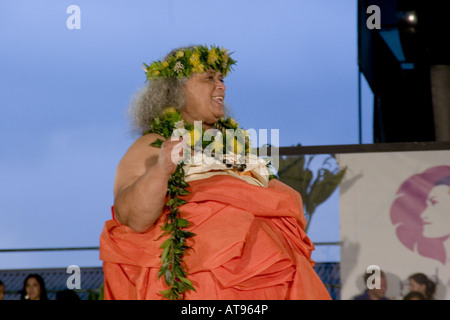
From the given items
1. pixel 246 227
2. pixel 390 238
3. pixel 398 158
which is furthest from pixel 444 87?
pixel 246 227

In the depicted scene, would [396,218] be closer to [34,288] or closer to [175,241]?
[34,288]

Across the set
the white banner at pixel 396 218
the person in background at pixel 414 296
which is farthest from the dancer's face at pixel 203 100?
the person in background at pixel 414 296

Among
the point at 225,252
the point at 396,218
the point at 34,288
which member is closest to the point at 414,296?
the point at 396,218

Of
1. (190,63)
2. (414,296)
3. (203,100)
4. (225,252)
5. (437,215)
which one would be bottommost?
(414,296)

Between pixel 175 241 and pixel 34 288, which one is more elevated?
pixel 175 241

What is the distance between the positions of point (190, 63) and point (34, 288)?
282 centimetres

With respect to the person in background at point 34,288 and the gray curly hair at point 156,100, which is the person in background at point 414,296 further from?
the gray curly hair at point 156,100

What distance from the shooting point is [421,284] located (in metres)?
4.42

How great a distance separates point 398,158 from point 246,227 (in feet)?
8.60

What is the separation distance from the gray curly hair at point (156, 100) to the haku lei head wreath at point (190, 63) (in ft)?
0.07

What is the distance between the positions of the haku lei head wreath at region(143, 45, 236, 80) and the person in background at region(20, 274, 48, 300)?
2680 millimetres

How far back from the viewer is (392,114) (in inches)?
231

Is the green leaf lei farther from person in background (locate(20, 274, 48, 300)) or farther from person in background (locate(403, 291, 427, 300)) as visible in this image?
person in background (locate(20, 274, 48, 300))
